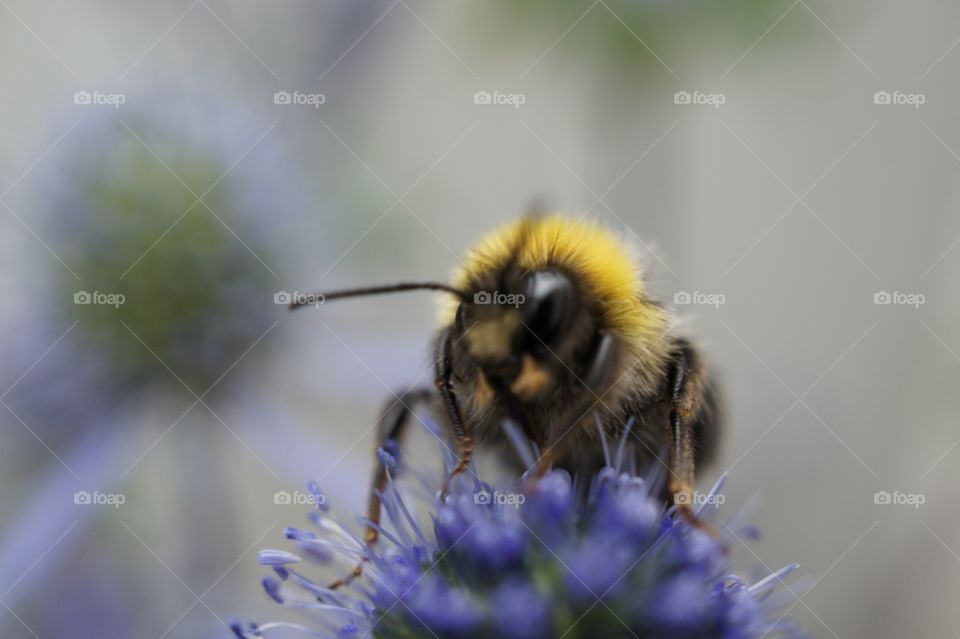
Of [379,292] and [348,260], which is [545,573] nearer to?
[379,292]

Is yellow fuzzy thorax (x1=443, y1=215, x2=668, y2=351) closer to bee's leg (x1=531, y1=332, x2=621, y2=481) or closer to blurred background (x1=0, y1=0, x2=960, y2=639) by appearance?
bee's leg (x1=531, y1=332, x2=621, y2=481)

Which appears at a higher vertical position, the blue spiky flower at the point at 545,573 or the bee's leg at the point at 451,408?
the bee's leg at the point at 451,408

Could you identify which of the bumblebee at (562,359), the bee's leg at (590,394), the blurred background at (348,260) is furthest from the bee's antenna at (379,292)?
the blurred background at (348,260)

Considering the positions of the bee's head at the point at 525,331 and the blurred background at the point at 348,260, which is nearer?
the bee's head at the point at 525,331

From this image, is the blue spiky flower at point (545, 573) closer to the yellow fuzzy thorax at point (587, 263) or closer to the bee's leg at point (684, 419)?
the bee's leg at point (684, 419)

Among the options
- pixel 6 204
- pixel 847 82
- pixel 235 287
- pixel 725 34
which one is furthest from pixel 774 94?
pixel 6 204

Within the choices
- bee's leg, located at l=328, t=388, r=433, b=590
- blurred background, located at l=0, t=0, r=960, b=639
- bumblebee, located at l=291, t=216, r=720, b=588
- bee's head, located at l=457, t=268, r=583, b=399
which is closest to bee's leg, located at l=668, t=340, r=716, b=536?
bumblebee, located at l=291, t=216, r=720, b=588
